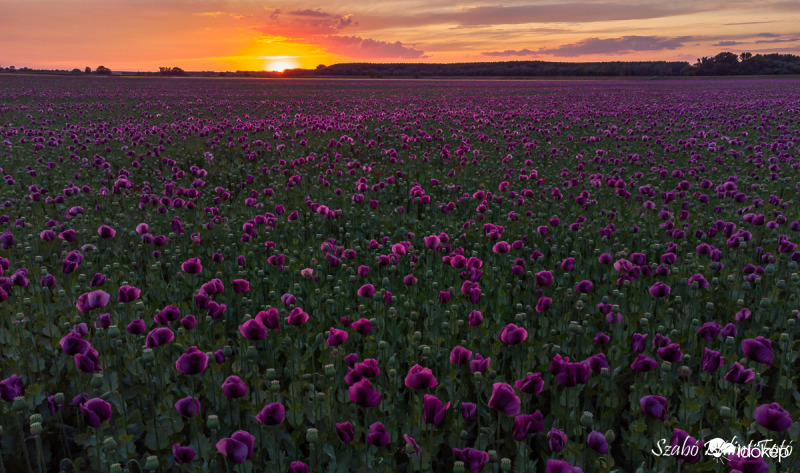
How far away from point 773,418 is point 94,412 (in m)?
3.01

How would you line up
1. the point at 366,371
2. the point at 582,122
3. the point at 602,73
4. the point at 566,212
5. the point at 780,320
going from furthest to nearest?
the point at 602,73
the point at 582,122
the point at 566,212
the point at 780,320
the point at 366,371

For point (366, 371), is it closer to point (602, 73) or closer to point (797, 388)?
point (797, 388)

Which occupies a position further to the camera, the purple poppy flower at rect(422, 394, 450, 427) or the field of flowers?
the field of flowers

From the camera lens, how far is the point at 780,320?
4324 mm

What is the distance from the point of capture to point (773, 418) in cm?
226

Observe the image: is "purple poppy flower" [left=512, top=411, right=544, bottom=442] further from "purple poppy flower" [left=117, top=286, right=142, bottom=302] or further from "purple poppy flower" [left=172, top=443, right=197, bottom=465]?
"purple poppy flower" [left=117, top=286, right=142, bottom=302]

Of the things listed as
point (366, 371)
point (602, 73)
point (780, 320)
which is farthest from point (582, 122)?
point (602, 73)

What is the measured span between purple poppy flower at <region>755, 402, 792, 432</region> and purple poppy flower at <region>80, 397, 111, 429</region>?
2932 mm

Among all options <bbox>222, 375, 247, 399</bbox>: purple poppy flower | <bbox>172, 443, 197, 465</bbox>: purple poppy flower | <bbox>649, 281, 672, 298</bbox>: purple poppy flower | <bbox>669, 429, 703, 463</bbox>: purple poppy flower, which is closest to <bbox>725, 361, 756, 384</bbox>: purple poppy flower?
<bbox>669, 429, 703, 463</bbox>: purple poppy flower

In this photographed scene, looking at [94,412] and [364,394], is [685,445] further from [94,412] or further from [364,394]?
[94,412]

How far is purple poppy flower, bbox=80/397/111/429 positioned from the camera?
246 cm

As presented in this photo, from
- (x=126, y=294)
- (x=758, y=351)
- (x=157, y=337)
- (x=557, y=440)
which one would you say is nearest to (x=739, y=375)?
(x=758, y=351)

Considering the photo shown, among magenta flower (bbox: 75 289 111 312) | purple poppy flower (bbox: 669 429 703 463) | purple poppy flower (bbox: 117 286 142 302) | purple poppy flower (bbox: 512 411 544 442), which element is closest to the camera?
purple poppy flower (bbox: 669 429 703 463)

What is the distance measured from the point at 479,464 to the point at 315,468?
0.98 m
